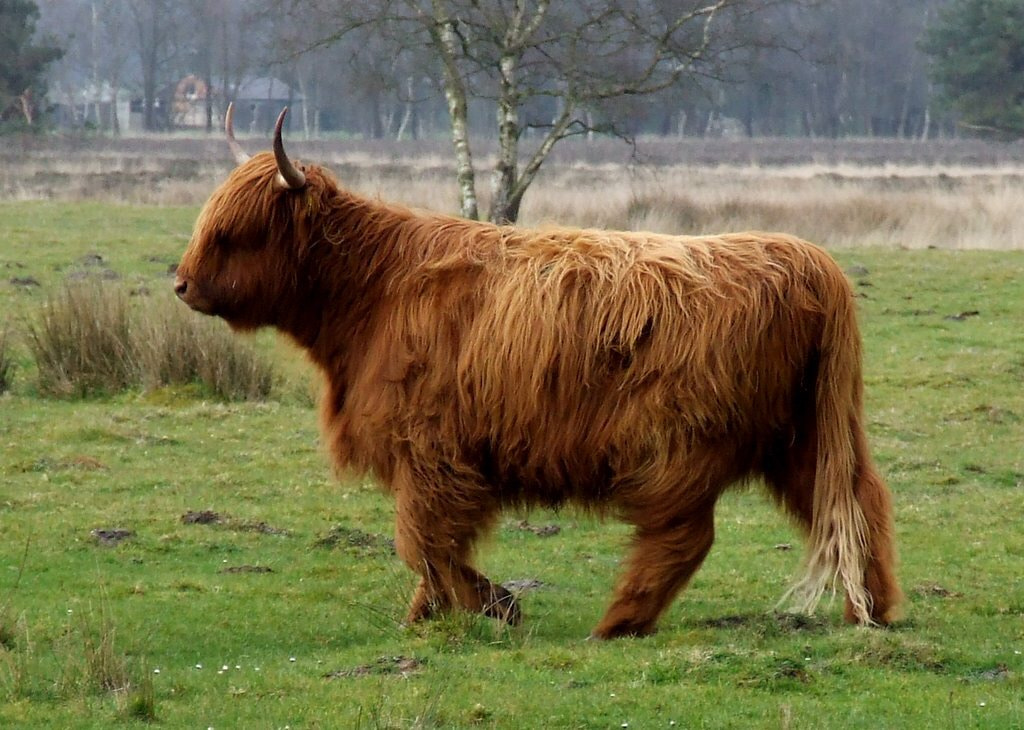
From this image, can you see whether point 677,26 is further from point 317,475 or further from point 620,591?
point 620,591

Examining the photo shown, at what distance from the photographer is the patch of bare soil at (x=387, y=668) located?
15.5ft

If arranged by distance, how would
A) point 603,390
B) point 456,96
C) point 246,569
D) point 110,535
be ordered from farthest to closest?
point 456,96 < point 110,535 < point 246,569 < point 603,390

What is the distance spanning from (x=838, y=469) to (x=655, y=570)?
74 cm

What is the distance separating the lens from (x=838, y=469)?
5.14 m

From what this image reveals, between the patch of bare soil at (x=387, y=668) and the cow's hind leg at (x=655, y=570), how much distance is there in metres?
0.80

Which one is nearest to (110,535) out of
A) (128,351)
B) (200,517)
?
(200,517)

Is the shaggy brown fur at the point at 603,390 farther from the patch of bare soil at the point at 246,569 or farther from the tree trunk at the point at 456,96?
the tree trunk at the point at 456,96

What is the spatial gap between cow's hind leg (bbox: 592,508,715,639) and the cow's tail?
400 mm

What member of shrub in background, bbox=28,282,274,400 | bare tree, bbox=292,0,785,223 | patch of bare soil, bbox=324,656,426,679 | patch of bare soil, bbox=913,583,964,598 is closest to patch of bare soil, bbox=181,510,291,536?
patch of bare soil, bbox=324,656,426,679

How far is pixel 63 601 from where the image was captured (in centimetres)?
602

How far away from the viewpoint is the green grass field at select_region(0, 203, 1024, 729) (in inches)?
170

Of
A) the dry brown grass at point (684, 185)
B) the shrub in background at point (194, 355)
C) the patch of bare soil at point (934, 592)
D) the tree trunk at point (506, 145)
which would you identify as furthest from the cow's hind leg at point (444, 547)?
the tree trunk at point (506, 145)

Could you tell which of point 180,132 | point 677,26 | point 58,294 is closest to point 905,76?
point 180,132

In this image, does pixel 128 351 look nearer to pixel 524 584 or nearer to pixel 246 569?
pixel 246 569
